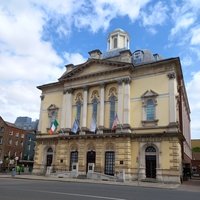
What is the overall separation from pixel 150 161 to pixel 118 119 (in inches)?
274

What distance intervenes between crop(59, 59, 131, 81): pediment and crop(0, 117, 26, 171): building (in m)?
29.8

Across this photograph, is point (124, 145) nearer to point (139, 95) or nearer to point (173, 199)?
point (139, 95)

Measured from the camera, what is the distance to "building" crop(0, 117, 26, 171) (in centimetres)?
6665

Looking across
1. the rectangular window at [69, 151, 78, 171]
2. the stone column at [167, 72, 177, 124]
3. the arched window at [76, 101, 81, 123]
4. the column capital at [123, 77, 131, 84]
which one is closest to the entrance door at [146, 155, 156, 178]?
the stone column at [167, 72, 177, 124]

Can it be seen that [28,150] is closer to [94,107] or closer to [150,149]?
[94,107]

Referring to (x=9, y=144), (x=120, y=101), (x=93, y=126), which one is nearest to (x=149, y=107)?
(x=120, y=101)

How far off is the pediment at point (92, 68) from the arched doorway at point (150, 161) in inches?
493

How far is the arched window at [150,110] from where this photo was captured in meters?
37.0

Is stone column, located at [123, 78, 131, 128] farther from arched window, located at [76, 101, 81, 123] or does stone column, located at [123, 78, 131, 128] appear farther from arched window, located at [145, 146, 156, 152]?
arched window, located at [76, 101, 81, 123]

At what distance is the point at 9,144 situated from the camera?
6956 centimetres

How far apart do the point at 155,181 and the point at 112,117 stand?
1094cm

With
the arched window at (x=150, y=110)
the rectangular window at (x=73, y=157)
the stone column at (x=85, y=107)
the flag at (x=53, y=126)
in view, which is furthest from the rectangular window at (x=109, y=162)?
the flag at (x=53, y=126)

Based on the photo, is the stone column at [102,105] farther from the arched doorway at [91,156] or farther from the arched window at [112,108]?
the arched doorway at [91,156]

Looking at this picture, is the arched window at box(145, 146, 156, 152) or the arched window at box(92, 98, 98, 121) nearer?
the arched window at box(145, 146, 156, 152)
